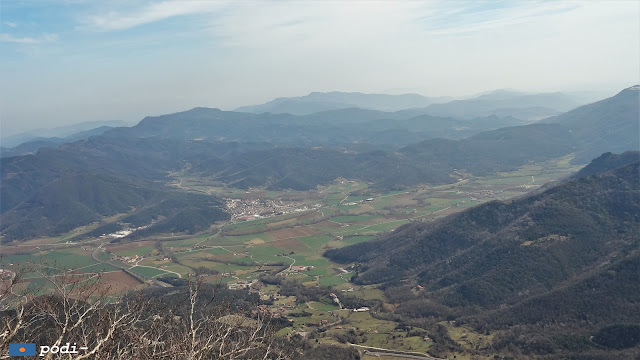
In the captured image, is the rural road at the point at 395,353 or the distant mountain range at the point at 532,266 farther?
the distant mountain range at the point at 532,266

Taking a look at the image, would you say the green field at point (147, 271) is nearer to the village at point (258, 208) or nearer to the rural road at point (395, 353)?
the village at point (258, 208)

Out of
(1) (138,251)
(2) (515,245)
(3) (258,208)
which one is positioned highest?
(2) (515,245)

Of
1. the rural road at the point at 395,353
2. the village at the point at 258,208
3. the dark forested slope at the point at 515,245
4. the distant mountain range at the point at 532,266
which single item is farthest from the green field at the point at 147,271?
the rural road at the point at 395,353

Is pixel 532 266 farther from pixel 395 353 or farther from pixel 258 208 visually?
pixel 258 208

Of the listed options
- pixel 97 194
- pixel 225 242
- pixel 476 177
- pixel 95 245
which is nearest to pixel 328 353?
pixel 225 242

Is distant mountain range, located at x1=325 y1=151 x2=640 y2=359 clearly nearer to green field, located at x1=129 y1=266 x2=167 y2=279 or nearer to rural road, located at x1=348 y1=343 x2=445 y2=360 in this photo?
rural road, located at x1=348 y1=343 x2=445 y2=360

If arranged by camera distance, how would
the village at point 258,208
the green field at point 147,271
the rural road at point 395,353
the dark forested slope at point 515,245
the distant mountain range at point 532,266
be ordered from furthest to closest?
the village at point 258,208
the green field at point 147,271
the dark forested slope at point 515,245
the distant mountain range at point 532,266
the rural road at point 395,353

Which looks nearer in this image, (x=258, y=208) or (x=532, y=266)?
(x=532, y=266)

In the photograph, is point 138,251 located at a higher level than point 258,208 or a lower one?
higher

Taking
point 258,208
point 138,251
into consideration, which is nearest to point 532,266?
point 138,251
